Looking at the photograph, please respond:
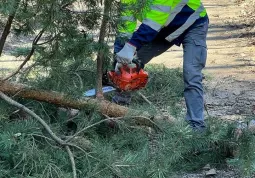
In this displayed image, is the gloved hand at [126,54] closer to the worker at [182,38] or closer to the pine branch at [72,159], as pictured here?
the worker at [182,38]

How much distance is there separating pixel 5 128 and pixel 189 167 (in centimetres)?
156

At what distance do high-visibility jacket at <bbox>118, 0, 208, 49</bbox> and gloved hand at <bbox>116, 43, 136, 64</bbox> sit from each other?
1.9 inches

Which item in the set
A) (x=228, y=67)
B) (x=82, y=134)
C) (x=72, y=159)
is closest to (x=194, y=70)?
(x=82, y=134)

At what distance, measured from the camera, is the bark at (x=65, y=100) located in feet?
15.6

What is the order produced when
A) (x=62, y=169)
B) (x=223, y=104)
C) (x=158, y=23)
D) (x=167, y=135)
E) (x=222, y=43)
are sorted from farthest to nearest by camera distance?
(x=222, y=43) < (x=223, y=104) < (x=158, y=23) < (x=167, y=135) < (x=62, y=169)

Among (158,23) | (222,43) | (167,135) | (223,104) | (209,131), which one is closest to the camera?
(167,135)

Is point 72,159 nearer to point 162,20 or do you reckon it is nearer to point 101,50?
point 101,50

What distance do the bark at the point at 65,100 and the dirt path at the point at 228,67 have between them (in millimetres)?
1713

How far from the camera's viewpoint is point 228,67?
948 cm

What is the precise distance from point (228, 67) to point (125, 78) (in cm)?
458

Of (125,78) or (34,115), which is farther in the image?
(125,78)

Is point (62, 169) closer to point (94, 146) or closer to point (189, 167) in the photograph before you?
point (94, 146)

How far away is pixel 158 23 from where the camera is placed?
16.7 ft

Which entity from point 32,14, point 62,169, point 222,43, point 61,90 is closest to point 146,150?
point 62,169
